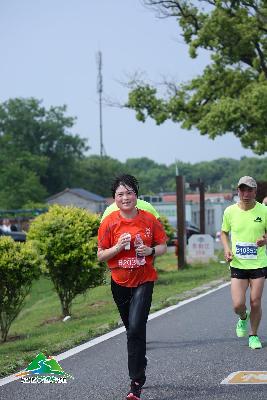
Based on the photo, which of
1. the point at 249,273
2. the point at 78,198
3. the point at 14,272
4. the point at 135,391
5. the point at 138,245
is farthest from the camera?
the point at 78,198

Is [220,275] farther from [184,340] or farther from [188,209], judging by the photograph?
[188,209]

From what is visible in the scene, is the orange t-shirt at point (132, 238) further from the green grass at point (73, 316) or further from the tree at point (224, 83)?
the tree at point (224, 83)

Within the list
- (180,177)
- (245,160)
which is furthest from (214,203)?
(245,160)

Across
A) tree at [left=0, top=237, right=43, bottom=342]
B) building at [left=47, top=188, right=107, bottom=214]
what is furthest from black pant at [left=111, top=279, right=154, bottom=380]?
building at [left=47, top=188, right=107, bottom=214]

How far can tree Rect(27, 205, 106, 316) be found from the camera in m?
14.1

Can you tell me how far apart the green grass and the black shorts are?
81.0 inches

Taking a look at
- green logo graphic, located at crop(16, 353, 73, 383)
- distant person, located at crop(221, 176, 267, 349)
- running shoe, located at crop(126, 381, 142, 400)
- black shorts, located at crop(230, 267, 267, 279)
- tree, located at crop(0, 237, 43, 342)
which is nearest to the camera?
running shoe, located at crop(126, 381, 142, 400)

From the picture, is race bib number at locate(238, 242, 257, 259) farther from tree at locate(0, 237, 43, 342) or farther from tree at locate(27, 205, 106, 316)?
tree at locate(27, 205, 106, 316)

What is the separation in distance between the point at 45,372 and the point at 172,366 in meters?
1.21

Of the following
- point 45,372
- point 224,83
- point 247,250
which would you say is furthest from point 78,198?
point 45,372

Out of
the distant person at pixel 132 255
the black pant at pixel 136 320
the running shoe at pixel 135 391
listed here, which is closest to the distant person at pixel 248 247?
the distant person at pixel 132 255

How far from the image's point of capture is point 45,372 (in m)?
7.35

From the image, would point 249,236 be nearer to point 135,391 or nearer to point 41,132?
point 135,391

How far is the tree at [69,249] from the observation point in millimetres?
14055
